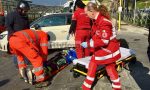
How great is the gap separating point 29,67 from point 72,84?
1.15m

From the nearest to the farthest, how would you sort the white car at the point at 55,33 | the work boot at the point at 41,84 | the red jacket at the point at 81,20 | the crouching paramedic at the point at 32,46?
1. the crouching paramedic at the point at 32,46
2. the work boot at the point at 41,84
3. the red jacket at the point at 81,20
4. the white car at the point at 55,33

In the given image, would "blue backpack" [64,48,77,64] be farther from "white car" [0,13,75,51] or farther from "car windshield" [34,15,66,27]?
"car windshield" [34,15,66,27]

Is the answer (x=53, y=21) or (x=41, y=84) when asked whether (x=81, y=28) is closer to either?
(x=41, y=84)

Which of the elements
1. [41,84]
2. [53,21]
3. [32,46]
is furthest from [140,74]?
[53,21]

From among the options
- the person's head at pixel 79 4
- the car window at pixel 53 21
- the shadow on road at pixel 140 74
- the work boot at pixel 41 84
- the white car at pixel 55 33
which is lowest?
the shadow on road at pixel 140 74

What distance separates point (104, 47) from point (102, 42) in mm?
240

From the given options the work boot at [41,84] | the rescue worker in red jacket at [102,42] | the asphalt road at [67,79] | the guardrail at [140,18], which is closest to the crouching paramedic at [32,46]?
the work boot at [41,84]

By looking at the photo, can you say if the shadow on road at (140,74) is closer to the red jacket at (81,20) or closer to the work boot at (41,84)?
the red jacket at (81,20)

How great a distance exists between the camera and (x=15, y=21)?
803 centimetres

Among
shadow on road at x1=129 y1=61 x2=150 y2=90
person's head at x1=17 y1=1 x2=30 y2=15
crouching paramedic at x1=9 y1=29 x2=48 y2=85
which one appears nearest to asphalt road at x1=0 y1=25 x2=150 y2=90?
shadow on road at x1=129 y1=61 x2=150 y2=90

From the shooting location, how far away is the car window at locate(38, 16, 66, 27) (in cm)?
1179

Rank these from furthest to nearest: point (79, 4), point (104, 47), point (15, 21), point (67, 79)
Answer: point (79, 4)
point (15, 21)
point (67, 79)
point (104, 47)

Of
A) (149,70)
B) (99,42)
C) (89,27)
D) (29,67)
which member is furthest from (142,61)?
(99,42)

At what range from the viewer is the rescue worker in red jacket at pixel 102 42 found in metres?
5.58
